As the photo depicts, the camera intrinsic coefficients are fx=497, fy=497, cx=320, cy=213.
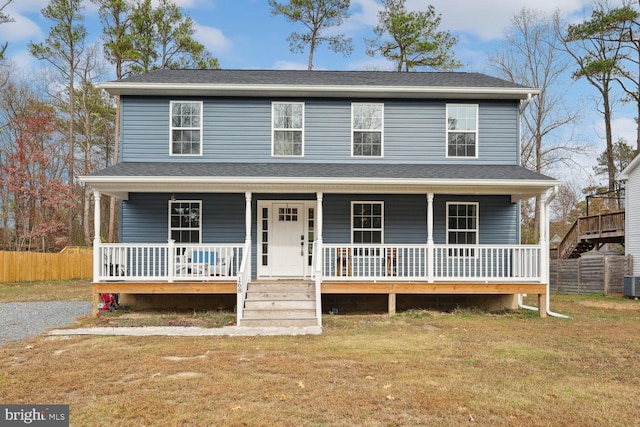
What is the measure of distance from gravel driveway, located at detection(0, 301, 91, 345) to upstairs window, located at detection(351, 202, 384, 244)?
6759mm

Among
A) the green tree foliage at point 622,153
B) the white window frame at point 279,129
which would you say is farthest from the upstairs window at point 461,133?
the green tree foliage at point 622,153

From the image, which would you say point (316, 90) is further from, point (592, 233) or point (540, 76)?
point (540, 76)

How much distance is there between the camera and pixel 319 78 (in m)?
13.9

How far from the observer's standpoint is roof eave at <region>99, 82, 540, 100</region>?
12461 millimetres

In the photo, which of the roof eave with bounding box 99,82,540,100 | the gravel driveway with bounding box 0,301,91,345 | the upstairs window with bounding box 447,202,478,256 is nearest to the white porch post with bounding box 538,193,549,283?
the upstairs window with bounding box 447,202,478,256

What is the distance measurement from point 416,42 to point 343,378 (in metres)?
23.0

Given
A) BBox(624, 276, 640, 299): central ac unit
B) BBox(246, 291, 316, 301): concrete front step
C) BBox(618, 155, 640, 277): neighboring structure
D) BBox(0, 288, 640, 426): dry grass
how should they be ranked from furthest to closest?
BBox(618, 155, 640, 277): neighboring structure
BBox(624, 276, 640, 299): central ac unit
BBox(246, 291, 316, 301): concrete front step
BBox(0, 288, 640, 426): dry grass

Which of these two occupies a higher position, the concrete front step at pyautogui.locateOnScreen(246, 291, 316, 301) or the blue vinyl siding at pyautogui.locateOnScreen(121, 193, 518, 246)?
the blue vinyl siding at pyautogui.locateOnScreen(121, 193, 518, 246)

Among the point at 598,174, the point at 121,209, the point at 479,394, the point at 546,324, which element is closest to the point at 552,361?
the point at 479,394

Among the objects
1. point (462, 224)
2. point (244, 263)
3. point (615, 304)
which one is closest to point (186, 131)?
point (244, 263)

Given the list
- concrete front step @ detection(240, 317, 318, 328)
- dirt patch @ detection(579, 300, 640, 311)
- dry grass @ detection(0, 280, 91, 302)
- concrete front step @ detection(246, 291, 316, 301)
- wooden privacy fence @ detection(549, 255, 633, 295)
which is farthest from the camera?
wooden privacy fence @ detection(549, 255, 633, 295)

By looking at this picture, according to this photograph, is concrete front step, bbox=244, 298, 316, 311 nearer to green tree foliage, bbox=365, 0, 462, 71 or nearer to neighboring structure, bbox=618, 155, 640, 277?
neighboring structure, bbox=618, 155, 640, 277

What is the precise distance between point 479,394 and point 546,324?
5.75 m

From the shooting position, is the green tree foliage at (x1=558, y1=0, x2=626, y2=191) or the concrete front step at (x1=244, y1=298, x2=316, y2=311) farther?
the green tree foliage at (x1=558, y1=0, x2=626, y2=191)
